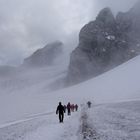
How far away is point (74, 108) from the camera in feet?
189

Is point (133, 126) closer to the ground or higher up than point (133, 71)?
closer to the ground

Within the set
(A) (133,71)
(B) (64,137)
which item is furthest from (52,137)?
(A) (133,71)

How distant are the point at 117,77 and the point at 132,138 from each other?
18034cm

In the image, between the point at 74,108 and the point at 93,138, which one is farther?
the point at 74,108

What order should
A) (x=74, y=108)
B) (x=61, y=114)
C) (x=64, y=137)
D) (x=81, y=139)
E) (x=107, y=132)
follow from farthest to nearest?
(x=74, y=108) < (x=61, y=114) < (x=107, y=132) < (x=64, y=137) < (x=81, y=139)

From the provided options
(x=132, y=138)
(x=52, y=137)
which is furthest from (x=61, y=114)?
(x=132, y=138)

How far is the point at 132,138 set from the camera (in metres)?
17.8

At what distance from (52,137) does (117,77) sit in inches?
7076

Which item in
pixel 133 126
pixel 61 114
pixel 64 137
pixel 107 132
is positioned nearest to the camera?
pixel 64 137

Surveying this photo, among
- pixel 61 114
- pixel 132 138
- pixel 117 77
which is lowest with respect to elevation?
pixel 132 138

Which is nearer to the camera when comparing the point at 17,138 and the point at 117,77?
the point at 17,138

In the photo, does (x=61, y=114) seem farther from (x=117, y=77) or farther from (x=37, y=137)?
(x=117, y=77)

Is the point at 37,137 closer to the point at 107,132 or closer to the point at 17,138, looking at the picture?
the point at 17,138

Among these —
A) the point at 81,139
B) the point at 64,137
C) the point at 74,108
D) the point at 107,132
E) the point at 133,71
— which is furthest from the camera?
the point at 133,71
